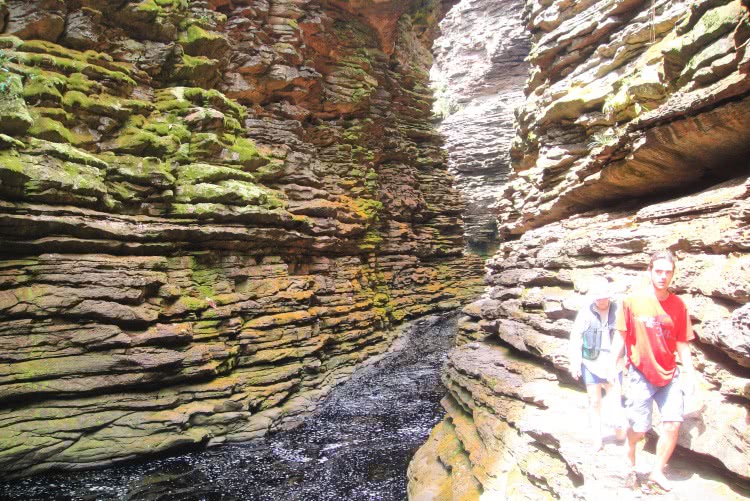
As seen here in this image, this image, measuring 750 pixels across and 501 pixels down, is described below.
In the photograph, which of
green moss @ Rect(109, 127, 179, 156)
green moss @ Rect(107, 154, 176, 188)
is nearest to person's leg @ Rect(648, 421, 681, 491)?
green moss @ Rect(107, 154, 176, 188)

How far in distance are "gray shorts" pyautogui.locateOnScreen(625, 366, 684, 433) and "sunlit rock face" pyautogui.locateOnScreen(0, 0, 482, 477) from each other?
35.3 feet

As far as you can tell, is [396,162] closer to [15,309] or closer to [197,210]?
[197,210]

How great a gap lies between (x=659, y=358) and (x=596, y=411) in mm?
1275

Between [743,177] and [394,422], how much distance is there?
10.8 meters

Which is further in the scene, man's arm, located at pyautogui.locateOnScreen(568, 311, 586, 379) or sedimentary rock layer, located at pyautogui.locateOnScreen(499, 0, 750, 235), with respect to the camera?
sedimentary rock layer, located at pyautogui.locateOnScreen(499, 0, 750, 235)

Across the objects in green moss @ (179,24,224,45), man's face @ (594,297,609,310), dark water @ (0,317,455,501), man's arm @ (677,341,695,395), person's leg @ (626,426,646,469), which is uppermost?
green moss @ (179,24,224,45)

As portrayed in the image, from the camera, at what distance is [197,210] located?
14.2m

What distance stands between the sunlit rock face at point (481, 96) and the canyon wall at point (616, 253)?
27.5m

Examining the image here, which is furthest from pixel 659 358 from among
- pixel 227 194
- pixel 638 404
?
pixel 227 194

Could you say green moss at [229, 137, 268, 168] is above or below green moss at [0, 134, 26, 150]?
above

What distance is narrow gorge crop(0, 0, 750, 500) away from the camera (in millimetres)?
7199

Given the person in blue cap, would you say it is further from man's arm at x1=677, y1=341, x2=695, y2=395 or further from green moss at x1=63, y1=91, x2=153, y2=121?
green moss at x1=63, y1=91, x2=153, y2=121

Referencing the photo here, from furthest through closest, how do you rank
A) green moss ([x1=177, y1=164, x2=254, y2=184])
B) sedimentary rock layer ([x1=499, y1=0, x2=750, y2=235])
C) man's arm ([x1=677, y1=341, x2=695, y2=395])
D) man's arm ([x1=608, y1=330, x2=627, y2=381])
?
green moss ([x1=177, y1=164, x2=254, y2=184]) → sedimentary rock layer ([x1=499, y1=0, x2=750, y2=235]) → man's arm ([x1=608, y1=330, x2=627, y2=381]) → man's arm ([x1=677, y1=341, x2=695, y2=395])

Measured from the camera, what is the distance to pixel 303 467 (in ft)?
36.1
